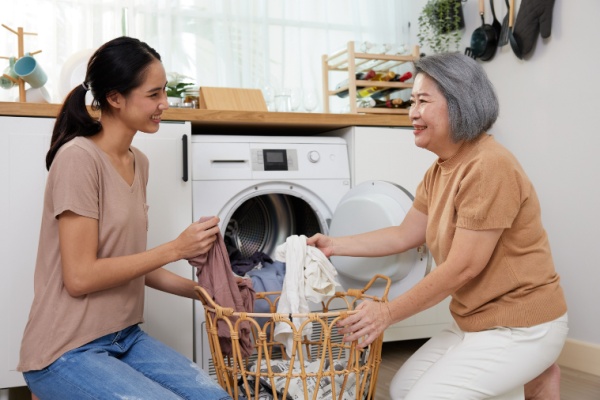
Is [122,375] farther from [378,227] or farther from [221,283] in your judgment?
[378,227]

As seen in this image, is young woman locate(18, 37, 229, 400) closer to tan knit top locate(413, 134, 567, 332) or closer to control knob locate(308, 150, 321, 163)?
tan knit top locate(413, 134, 567, 332)

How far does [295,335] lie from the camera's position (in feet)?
4.38

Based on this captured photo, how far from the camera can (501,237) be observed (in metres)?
1.49

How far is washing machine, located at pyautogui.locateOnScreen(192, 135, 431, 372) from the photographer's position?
6.23ft

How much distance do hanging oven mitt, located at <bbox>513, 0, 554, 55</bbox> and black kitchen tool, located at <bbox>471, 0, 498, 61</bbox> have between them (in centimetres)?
16

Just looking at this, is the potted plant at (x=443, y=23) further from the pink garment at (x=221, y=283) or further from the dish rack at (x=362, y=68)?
the pink garment at (x=221, y=283)

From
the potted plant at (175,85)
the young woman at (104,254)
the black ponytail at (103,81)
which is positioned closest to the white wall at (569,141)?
the potted plant at (175,85)

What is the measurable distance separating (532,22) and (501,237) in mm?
1452

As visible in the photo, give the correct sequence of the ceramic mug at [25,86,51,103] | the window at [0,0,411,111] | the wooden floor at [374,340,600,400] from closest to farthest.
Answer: the wooden floor at [374,340,600,400], the ceramic mug at [25,86,51,103], the window at [0,0,411,111]

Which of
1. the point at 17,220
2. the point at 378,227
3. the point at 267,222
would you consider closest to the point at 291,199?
the point at 267,222

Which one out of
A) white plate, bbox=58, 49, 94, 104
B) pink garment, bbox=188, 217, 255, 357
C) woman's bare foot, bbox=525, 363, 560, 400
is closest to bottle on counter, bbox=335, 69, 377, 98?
white plate, bbox=58, 49, 94, 104

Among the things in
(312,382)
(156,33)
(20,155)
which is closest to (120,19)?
(156,33)

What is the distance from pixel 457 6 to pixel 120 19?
1.59 metres

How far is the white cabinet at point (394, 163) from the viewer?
8.13 ft
